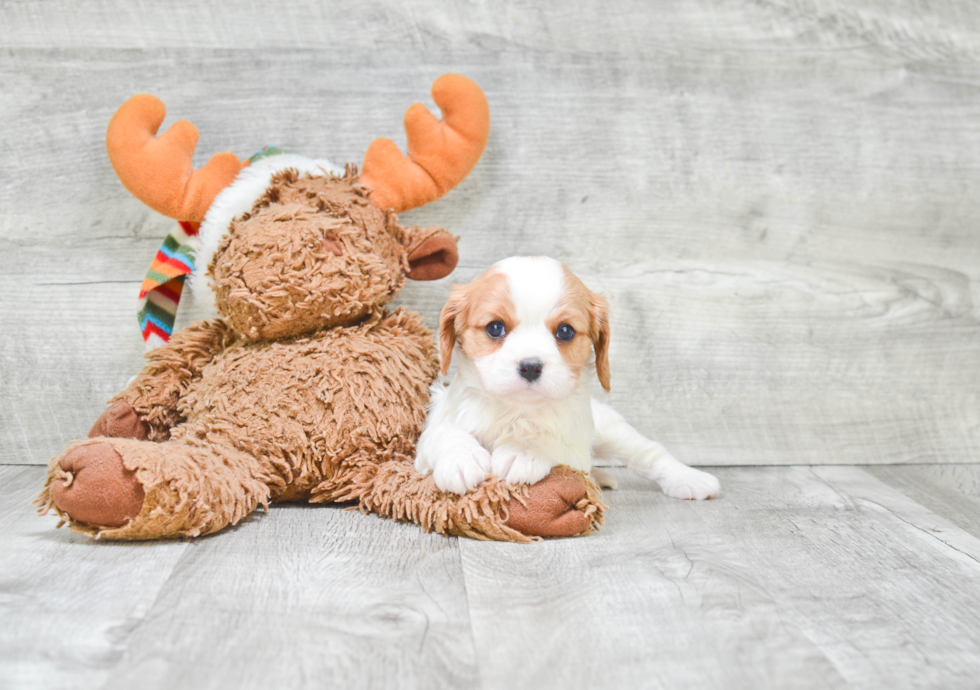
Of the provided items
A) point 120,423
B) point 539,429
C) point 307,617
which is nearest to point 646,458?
point 539,429

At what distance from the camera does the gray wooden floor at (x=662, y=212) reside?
5.05ft

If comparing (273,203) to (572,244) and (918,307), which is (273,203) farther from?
(918,307)

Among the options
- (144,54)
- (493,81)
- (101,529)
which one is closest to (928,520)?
(493,81)

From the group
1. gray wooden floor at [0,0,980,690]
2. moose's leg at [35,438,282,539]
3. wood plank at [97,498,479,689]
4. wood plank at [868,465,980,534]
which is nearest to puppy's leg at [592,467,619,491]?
gray wooden floor at [0,0,980,690]

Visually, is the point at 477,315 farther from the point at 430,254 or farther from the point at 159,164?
the point at 159,164

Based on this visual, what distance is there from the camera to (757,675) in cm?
82

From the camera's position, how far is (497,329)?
1.18 meters

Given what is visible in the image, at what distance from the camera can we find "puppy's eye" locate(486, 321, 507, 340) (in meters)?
1.18

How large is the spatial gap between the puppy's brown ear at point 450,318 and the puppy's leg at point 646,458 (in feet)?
1.18

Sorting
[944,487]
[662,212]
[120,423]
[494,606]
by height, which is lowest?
[944,487]

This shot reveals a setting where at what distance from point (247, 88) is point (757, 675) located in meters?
1.36

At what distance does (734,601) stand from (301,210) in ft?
2.85

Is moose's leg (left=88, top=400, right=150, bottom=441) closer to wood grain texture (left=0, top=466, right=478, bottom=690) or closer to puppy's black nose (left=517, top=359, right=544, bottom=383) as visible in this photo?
wood grain texture (left=0, top=466, right=478, bottom=690)

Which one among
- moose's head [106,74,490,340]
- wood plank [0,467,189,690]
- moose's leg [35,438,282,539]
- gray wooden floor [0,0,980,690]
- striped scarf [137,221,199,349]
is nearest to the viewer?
wood plank [0,467,189,690]
